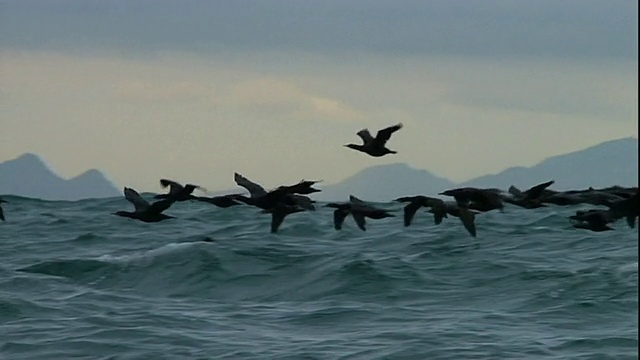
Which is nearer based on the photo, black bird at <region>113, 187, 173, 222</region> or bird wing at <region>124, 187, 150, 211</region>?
black bird at <region>113, 187, 173, 222</region>

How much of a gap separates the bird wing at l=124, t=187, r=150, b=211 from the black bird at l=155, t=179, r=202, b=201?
43 centimetres

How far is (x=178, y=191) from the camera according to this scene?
20.9 meters

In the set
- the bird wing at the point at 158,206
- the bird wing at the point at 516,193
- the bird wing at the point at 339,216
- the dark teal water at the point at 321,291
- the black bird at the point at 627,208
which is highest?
the bird wing at the point at 516,193

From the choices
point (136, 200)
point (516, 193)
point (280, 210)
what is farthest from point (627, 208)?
point (136, 200)

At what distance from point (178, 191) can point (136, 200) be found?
1.68 m

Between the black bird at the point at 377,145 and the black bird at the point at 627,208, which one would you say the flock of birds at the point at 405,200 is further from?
the black bird at the point at 627,208

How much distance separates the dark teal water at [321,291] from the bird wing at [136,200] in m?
3.17

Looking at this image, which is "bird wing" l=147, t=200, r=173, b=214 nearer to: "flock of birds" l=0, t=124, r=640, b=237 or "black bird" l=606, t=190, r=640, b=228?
"flock of birds" l=0, t=124, r=640, b=237

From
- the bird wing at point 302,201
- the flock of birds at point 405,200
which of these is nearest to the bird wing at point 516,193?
the flock of birds at point 405,200

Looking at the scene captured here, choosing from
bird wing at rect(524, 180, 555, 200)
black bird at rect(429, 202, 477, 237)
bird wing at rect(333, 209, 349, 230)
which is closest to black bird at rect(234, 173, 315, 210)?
bird wing at rect(333, 209, 349, 230)

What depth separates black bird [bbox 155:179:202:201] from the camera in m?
20.4

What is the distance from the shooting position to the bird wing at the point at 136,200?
869 inches

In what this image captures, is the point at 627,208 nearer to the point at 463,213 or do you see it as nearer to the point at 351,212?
the point at 463,213

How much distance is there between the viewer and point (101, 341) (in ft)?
85.3
